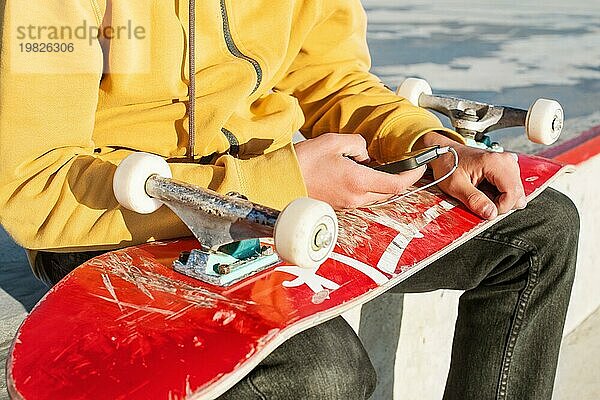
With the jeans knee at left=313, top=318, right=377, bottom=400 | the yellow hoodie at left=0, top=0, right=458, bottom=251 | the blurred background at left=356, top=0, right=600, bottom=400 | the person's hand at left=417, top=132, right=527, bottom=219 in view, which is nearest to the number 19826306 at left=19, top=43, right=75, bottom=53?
the yellow hoodie at left=0, top=0, right=458, bottom=251

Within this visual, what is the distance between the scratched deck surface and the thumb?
0.13 meters

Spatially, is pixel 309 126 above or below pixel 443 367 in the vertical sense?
above

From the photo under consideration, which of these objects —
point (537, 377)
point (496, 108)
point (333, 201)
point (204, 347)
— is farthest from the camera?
point (496, 108)

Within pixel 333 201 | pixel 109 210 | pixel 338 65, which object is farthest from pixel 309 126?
pixel 109 210

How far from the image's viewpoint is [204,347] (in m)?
1.04

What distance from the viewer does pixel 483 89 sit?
3568mm

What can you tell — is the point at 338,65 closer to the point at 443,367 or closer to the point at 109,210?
the point at 109,210

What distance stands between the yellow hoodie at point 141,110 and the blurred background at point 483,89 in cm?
33

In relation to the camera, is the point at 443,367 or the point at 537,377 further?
the point at 443,367

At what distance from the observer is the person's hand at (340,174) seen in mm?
1354

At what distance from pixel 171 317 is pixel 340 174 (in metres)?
0.38

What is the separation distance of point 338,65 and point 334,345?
0.79 metres

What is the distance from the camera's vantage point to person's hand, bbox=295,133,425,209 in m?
1.35

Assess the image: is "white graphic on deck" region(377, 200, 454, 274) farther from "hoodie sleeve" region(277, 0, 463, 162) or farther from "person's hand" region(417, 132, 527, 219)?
"hoodie sleeve" region(277, 0, 463, 162)
